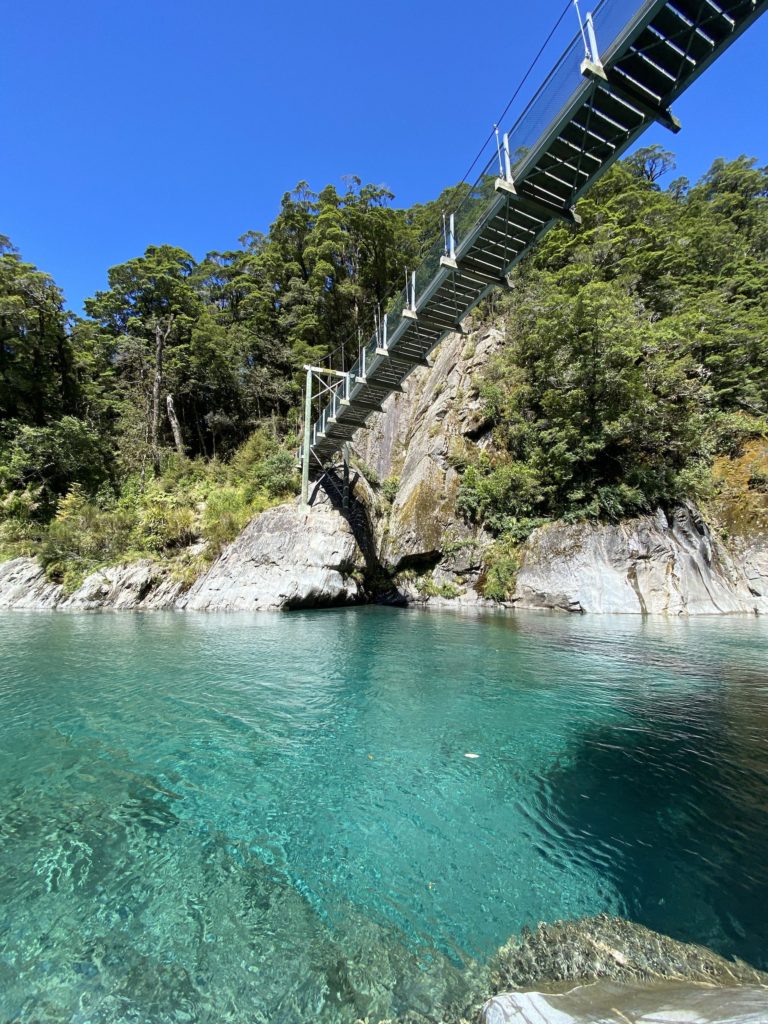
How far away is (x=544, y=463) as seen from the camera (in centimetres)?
1578

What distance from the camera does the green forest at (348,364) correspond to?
49.1ft

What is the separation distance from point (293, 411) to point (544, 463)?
1425cm

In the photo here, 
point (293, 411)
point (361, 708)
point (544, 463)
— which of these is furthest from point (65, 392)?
point (361, 708)

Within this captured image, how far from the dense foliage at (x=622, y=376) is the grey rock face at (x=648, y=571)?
2.91ft

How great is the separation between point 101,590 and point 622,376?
63.5 feet

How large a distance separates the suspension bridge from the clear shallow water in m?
7.90

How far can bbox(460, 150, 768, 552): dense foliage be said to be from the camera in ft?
47.6

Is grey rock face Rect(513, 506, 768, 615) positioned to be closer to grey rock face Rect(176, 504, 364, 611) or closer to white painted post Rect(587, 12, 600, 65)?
grey rock face Rect(176, 504, 364, 611)

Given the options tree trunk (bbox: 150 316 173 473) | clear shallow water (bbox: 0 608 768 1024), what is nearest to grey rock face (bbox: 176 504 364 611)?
clear shallow water (bbox: 0 608 768 1024)

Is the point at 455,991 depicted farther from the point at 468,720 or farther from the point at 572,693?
the point at 572,693

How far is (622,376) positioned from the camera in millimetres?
14344

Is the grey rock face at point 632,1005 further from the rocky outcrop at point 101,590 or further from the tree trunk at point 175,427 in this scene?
the tree trunk at point 175,427

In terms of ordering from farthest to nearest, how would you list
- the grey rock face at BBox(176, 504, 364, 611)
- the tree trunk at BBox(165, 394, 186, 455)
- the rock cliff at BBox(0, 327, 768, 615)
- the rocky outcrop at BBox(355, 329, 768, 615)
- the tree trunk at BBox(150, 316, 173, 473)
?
the tree trunk at BBox(165, 394, 186, 455) → the tree trunk at BBox(150, 316, 173, 473) → the grey rock face at BBox(176, 504, 364, 611) → the rock cliff at BBox(0, 327, 768, 615) → the rocky outcrop at BBox(355, 329, 768, 615)

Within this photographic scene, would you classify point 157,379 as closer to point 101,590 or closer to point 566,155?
point 101,590
